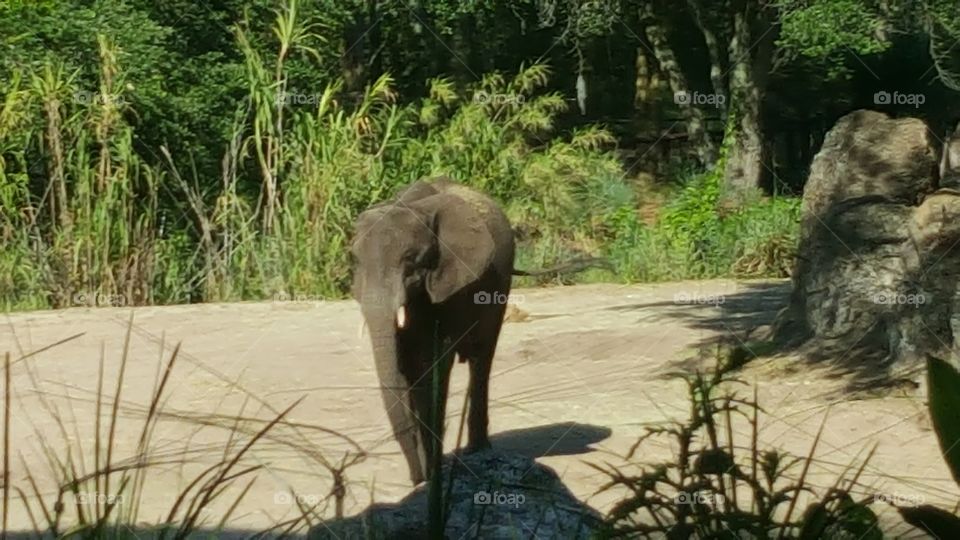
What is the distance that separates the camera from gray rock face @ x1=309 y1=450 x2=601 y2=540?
3.48 metres

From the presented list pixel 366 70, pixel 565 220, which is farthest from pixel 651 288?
pixel 366 70

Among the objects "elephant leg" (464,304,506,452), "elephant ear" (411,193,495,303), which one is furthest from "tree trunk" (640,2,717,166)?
"elephant ear" (411,193,495,303)

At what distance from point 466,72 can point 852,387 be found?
57.5 feet

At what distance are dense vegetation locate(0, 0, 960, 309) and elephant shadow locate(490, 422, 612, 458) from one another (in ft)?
18.9

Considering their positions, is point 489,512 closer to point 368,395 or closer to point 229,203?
point 368,395

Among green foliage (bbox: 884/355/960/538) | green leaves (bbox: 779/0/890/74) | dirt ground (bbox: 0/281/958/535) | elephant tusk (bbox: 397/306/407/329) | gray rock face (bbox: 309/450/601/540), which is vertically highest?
green leaves (bbox: 779/0/890/74)

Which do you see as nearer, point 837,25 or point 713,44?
point 837,25

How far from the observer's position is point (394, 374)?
23.2 feet

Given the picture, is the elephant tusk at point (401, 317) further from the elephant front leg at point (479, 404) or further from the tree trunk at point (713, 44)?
the tree trunk at point (713, 44)

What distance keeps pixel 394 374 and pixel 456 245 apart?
0.69 meters

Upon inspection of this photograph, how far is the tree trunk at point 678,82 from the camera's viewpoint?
24.5 m

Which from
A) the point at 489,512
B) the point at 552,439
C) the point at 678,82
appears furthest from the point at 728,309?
the point at 678,82

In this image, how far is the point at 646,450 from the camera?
7.67 meters

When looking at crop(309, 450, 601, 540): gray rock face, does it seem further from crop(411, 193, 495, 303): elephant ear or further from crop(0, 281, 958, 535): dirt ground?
crop(411, 193, 495, 303): elephant ear
